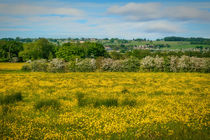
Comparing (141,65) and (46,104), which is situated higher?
(46,104)

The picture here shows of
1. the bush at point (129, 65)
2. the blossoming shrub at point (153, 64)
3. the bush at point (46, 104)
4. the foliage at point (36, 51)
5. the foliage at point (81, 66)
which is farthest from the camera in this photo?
the foliage at point (36, 51)

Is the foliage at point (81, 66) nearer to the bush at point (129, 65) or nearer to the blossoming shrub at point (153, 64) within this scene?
the bush at point (129, 65)

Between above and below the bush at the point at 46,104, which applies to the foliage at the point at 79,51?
above

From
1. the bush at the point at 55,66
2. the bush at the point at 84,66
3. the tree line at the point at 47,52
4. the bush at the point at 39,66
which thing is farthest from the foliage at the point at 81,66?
the tree line at the point at 47,52

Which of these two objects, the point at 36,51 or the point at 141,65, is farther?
the point at 36,51

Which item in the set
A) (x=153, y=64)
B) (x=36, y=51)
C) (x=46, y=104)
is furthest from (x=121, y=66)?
(x=36, y=51)

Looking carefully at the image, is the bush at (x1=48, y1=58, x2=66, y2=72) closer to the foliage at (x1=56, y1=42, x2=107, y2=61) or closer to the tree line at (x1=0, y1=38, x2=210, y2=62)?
the foliage at (x1=56, y1=42, x2=107, y2=61)

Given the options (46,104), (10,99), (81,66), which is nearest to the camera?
(46,104)

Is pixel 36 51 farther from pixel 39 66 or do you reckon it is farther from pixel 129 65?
pixel 129 65

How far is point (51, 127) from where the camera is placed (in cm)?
940

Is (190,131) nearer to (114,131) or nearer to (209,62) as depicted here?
(114,131)

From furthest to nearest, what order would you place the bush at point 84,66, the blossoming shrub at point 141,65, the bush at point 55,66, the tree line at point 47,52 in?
the tree line at point 47,52 → the blossoming shrub at point 141,65 → the bush at point 84,66 → the bush at point 55,66

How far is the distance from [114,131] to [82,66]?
4615 cm

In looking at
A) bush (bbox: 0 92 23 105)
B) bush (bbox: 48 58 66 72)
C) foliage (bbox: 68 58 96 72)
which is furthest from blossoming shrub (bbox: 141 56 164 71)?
bush (bbox: 0 92 23 105)
